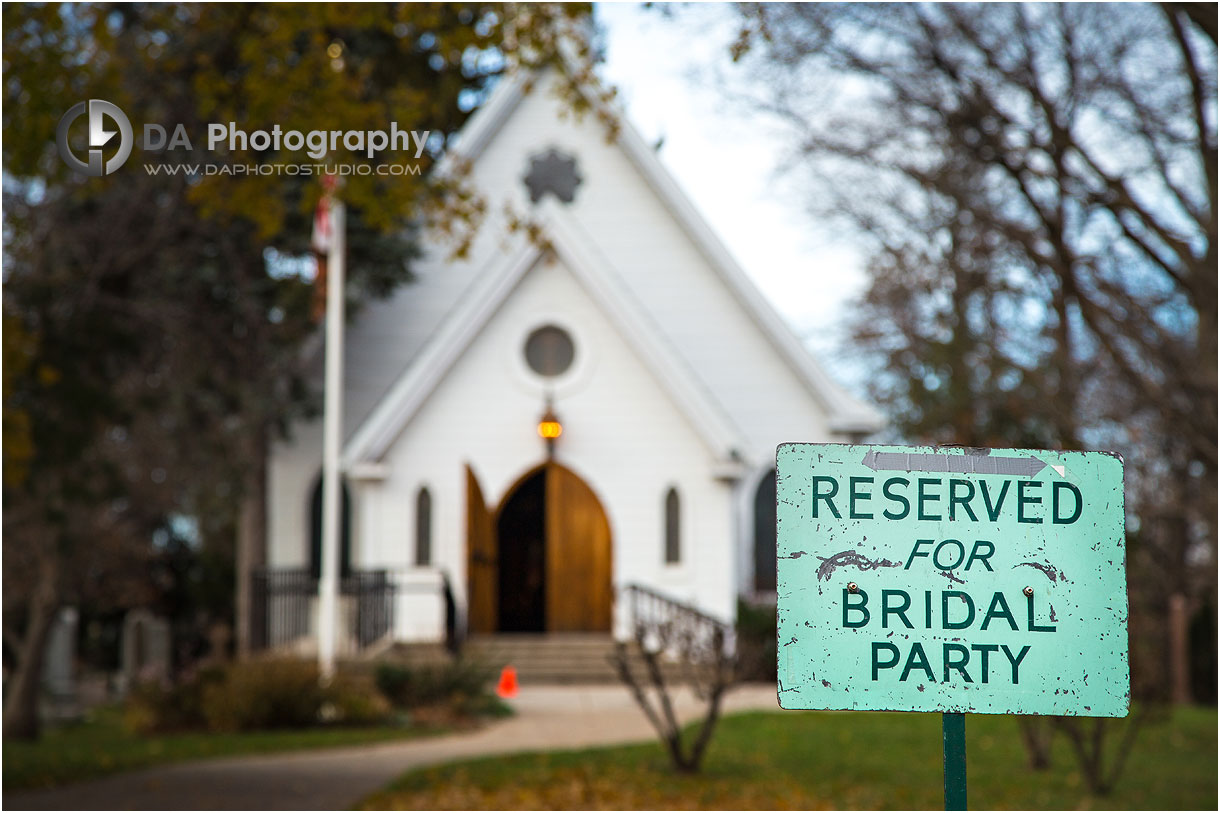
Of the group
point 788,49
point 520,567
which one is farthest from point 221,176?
point 520,567

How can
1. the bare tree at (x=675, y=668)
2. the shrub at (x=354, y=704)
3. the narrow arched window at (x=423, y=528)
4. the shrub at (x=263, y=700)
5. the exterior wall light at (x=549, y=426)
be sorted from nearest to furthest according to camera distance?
1. the bare tree at (x=675, y=668)
2. the shrub at (x=263, y=700)
3. the shrub at (x=354, y=704)
4. the exterior wall light at (x=549, y=426)
5. the narrow arched window at (x=423, y=528)

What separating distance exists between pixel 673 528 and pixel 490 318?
390 centimetres

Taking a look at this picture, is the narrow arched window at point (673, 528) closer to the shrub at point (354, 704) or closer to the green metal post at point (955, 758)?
the shrub at point (354, 704)

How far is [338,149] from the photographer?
9.38 meters

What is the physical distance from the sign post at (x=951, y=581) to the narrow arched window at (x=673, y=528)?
14910mm

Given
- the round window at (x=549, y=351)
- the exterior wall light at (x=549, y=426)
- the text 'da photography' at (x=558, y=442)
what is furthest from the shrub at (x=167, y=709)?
the round window at (x=549, y=351)

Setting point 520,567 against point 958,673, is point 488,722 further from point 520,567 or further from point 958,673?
point 958,673

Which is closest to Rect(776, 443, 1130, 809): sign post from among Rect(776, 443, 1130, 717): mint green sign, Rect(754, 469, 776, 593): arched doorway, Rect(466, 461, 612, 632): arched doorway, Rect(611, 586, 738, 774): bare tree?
Rect(776, 443, 1130, 717): mint green sign

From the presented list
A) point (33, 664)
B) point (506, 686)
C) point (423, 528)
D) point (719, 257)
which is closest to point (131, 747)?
point (33, 664)

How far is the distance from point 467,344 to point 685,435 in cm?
328

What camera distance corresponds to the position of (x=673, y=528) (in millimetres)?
18141

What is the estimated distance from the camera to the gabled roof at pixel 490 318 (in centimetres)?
1758

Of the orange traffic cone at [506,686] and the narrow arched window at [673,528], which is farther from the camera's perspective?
the narrow arched window at [673,528]

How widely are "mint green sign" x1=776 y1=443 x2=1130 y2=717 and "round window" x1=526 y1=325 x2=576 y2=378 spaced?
1527 cm
